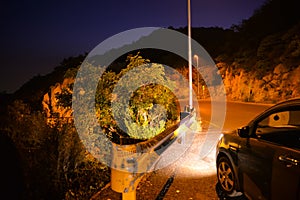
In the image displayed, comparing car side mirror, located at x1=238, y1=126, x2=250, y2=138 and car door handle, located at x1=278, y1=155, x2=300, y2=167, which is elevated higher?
car side mirror, located at x1=238, y1=126, x2=250, y2=138

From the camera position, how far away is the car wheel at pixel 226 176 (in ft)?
15.5

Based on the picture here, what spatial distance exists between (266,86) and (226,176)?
2319 cm

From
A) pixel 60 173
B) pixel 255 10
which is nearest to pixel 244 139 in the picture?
pixel 60 173

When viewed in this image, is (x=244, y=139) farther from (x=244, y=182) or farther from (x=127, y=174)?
(x=127, y=174)

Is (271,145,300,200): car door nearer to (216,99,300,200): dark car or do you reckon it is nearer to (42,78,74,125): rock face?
(216,99,300,200): dark car

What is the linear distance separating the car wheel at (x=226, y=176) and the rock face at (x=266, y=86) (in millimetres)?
18739

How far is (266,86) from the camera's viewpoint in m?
25.9

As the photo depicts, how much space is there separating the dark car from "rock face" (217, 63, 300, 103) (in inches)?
742

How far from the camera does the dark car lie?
325 centimetres

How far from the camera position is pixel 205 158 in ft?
24.5

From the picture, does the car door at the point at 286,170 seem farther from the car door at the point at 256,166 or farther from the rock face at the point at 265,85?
the rock face at the point at 265,85

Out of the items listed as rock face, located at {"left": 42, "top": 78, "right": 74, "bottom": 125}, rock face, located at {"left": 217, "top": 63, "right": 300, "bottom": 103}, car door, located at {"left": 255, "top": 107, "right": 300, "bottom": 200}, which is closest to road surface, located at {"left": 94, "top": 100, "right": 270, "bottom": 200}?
car door, located at {"left": 255, "top": 107, "right": 300, "bottom": 200}

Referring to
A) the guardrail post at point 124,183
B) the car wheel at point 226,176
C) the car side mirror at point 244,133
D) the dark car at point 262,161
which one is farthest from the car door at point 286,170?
the guardrail post at point 124,183

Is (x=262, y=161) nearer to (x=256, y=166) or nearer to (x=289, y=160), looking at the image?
(x=256, y=166)
